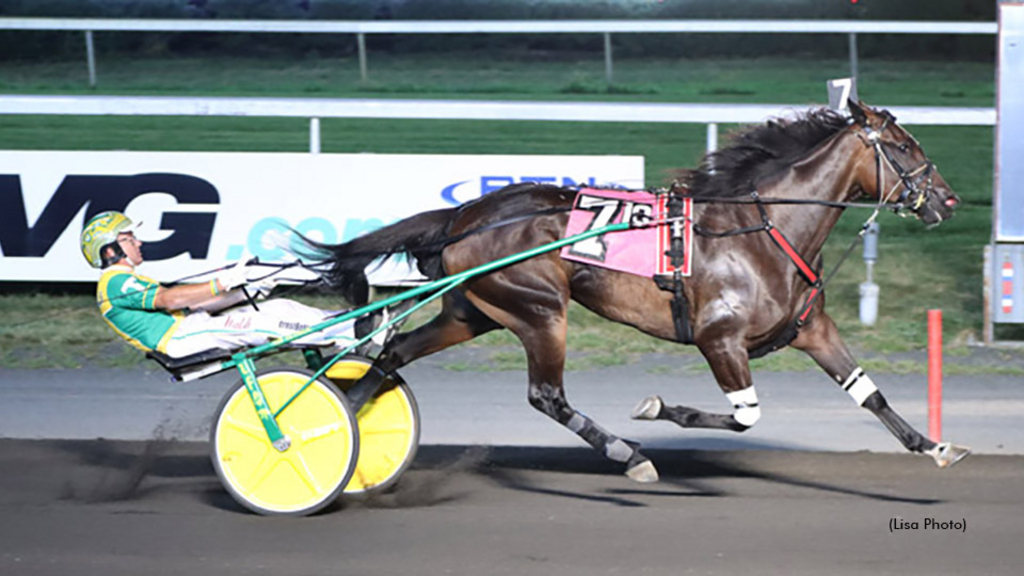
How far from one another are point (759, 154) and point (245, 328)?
2.39 m

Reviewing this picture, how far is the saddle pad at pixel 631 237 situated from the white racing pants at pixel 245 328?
3.68 feet

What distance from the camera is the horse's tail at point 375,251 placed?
7121mm

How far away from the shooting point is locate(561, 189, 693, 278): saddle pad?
6.64 m

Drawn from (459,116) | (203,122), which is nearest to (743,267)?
(459,116)

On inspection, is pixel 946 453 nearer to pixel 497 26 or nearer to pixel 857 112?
pixel 857 112

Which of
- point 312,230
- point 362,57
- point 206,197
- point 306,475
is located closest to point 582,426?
point 306,475

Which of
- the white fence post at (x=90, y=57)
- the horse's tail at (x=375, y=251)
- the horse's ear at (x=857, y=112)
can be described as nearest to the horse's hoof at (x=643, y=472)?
→ the horse's tail at (x=375, y=251)

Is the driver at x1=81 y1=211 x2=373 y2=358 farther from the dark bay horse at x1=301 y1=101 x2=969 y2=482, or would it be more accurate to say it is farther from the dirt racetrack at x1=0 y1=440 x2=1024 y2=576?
the dirt racetrack at x1=0 y1=440 x2=1024 y2=576

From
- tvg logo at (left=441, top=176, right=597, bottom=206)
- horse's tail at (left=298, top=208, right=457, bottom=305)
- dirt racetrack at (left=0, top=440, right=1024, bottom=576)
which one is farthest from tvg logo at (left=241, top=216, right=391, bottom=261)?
horse's tail at (left=298, top=208, right=457, bottom=305)

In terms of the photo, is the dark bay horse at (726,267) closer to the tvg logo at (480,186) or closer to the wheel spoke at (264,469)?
the wheel spoke at (264,469)

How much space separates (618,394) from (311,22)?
38.2 ft

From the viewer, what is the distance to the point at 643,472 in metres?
6.66

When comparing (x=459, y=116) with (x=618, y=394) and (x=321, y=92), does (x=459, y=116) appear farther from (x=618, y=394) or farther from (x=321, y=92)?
(x=321, y=92)

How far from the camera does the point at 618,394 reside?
9195 mm
